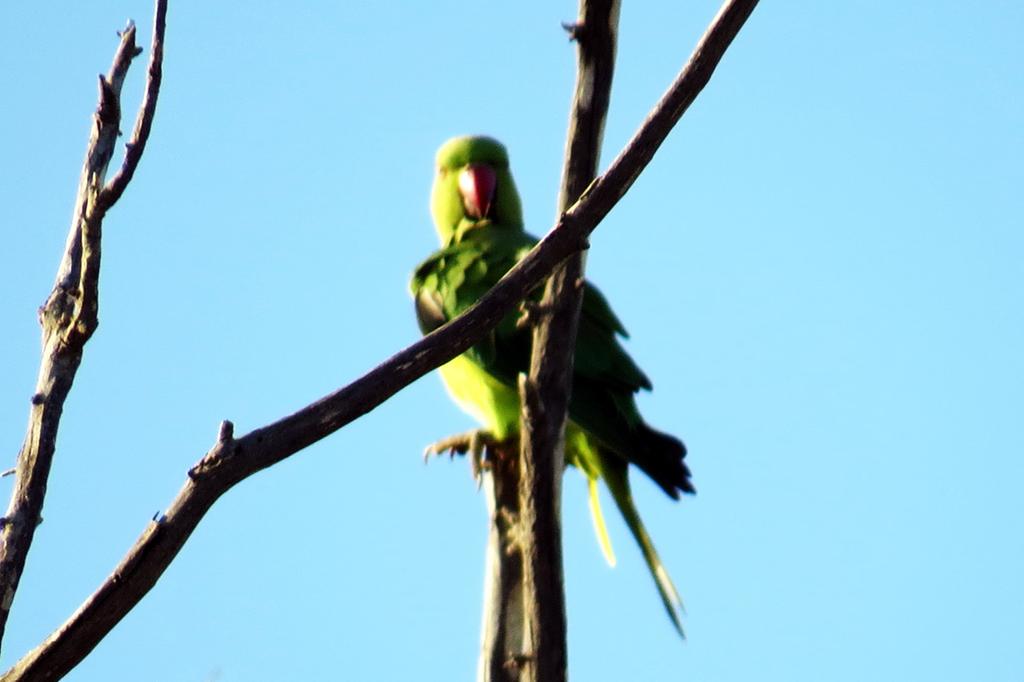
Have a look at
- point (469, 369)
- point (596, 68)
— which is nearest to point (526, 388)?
point (596, 68)

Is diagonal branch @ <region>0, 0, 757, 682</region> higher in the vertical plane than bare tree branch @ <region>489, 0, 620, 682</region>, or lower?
lower

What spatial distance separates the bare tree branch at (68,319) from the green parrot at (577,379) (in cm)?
189

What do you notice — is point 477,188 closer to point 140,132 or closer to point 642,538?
point 642,538

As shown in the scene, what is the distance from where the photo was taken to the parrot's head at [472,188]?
16.1 ft

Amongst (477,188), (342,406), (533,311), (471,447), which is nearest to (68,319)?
(342,406)

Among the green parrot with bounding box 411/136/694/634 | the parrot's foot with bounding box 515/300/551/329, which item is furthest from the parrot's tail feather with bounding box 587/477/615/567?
the parrot's foot with bounding box 515/300/551/329

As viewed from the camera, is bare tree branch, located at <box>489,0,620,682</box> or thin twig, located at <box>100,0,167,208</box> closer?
thin twig, located at <box>100,0,167,208</box>

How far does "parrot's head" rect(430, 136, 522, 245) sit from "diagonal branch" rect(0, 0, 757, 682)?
3.33m

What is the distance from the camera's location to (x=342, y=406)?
1.43m

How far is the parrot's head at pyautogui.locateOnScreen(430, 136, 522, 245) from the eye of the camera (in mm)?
4902

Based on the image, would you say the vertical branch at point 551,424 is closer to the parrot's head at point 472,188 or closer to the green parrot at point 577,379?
the green parrot at point 577,379

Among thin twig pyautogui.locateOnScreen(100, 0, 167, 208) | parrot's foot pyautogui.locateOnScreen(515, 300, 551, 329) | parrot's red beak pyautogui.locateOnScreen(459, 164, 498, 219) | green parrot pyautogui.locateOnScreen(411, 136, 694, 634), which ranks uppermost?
parrot's red beak pyautogui.locateOnScreen(459, 164, 498, 219)

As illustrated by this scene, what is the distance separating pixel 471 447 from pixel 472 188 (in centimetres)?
133

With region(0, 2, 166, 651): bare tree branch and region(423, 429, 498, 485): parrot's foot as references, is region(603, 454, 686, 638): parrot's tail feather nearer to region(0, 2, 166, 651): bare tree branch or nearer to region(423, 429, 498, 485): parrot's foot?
region(423, 429, 498, 485): parrot's foot
